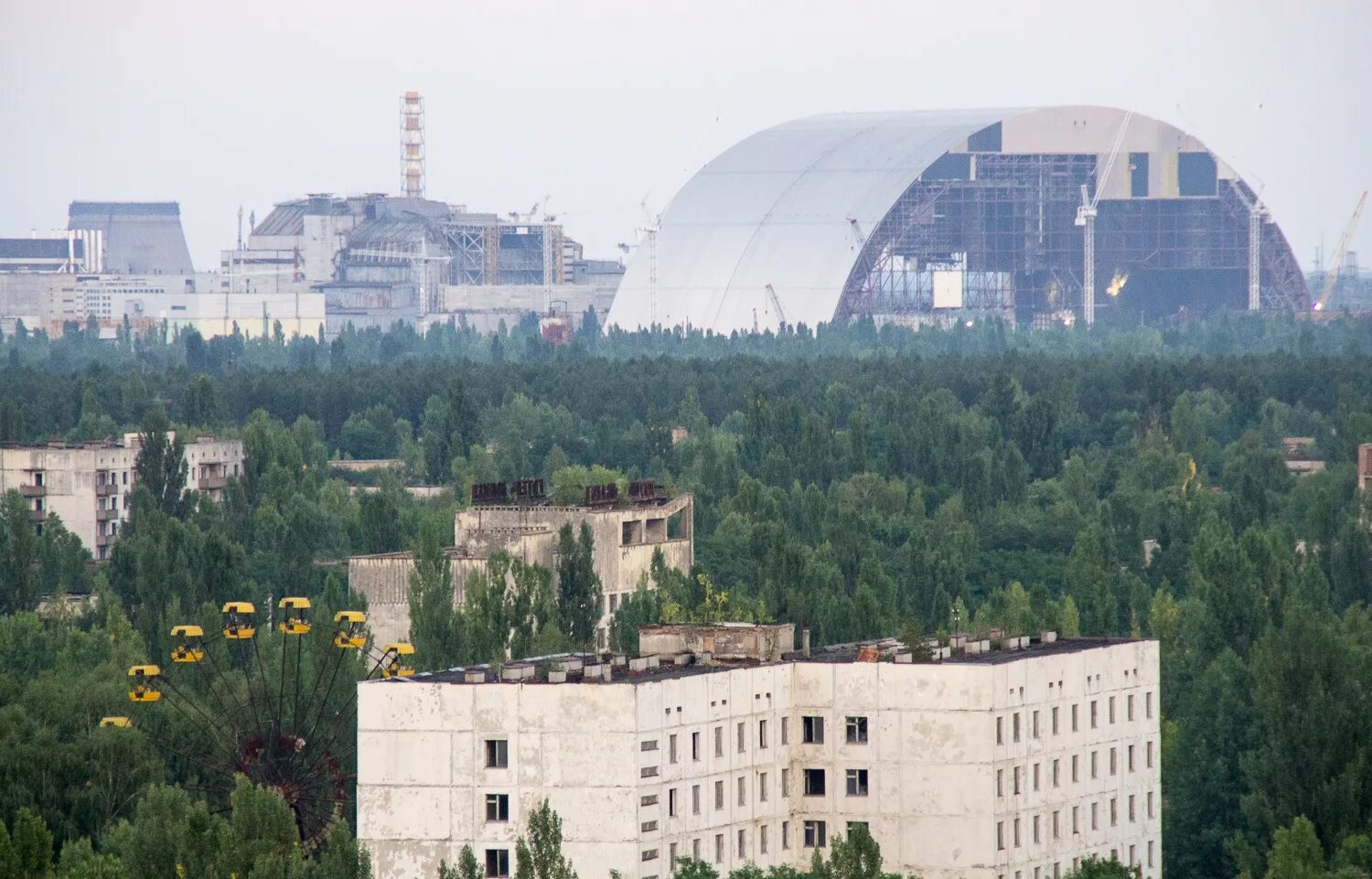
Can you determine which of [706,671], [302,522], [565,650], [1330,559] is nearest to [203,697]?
[565,650]

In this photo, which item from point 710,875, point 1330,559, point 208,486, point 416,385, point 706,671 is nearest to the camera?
point 710,875

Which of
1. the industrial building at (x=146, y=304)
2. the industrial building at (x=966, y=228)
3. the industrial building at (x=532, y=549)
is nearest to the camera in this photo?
the industrial building at (x=532, y=549)

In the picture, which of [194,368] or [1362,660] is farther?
[194,368]

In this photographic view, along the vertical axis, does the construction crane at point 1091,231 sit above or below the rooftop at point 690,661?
above

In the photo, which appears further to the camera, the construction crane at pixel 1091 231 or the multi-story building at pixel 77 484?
the construction crane at pixel 1091 231

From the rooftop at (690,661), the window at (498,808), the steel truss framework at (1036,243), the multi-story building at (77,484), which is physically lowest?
the window at (498,808)

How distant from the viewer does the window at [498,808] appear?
1127 inches

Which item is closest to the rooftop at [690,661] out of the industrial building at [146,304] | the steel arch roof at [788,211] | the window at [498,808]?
the window at [498,808]

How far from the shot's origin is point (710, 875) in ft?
89.8

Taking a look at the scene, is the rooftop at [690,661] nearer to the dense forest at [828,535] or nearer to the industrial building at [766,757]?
the industrial building at [766,757]

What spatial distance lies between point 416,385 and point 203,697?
185 feet

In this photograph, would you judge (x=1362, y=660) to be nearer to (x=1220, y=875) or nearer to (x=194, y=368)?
(x=1220, y=875)

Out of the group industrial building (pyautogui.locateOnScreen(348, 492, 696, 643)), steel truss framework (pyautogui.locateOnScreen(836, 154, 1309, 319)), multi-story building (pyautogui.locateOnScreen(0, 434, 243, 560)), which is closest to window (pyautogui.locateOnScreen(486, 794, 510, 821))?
industrial building (pyautogui.locateOnScreen(348, 492, 696, 643))

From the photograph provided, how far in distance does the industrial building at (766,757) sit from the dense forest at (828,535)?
1332 millimetres
